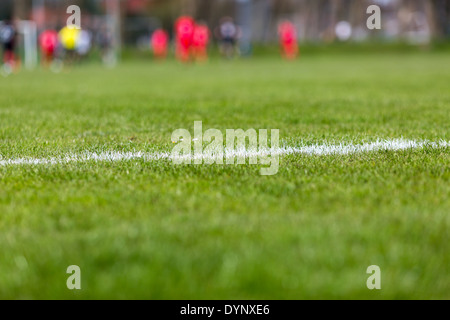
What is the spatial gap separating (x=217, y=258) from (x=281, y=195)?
897 mm

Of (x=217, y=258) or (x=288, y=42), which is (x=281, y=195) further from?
(x=288, y=42)

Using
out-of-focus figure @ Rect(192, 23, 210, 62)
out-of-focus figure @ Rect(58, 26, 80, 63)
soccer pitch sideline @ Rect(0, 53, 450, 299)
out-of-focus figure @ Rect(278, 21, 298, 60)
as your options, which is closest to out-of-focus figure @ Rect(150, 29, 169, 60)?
out-of-focus figure @ Rect(192, 23, 210, 62)

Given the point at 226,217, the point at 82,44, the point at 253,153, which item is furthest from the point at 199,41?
the point at 226,217

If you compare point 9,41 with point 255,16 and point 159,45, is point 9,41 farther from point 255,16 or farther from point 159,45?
point 255,16

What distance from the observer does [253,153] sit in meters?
4.07

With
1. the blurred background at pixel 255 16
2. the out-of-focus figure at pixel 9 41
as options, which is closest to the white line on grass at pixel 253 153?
the out-of-focus figure at pixel 9 41

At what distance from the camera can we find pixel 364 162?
3676mm

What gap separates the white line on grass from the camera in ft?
12.9

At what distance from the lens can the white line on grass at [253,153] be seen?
3.92 meters

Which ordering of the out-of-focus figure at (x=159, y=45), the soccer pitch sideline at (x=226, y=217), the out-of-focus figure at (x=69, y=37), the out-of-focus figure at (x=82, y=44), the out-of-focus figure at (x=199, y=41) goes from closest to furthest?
the soccer pitch sideline at (x=226, y=217) < the out-of-focus figure at (x=69, y=37) < the out-of-focus figure at (x=199, y=41) < the out-of-focus figure at (x=82, y=44) < the out-of-focus figure at (x=159, y=45)

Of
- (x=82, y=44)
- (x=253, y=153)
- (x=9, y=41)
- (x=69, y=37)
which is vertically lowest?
(x=253, y=153)

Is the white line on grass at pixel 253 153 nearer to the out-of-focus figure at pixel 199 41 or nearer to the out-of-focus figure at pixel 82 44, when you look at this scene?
the out-of-focus figure at pixel 199 41

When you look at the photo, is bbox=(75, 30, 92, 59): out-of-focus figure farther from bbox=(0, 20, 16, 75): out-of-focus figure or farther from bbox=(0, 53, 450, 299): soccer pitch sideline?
bbox=(0, 53, 450, 299): soccer pitch sideline

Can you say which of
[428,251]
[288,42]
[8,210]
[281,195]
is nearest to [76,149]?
[8,210]
